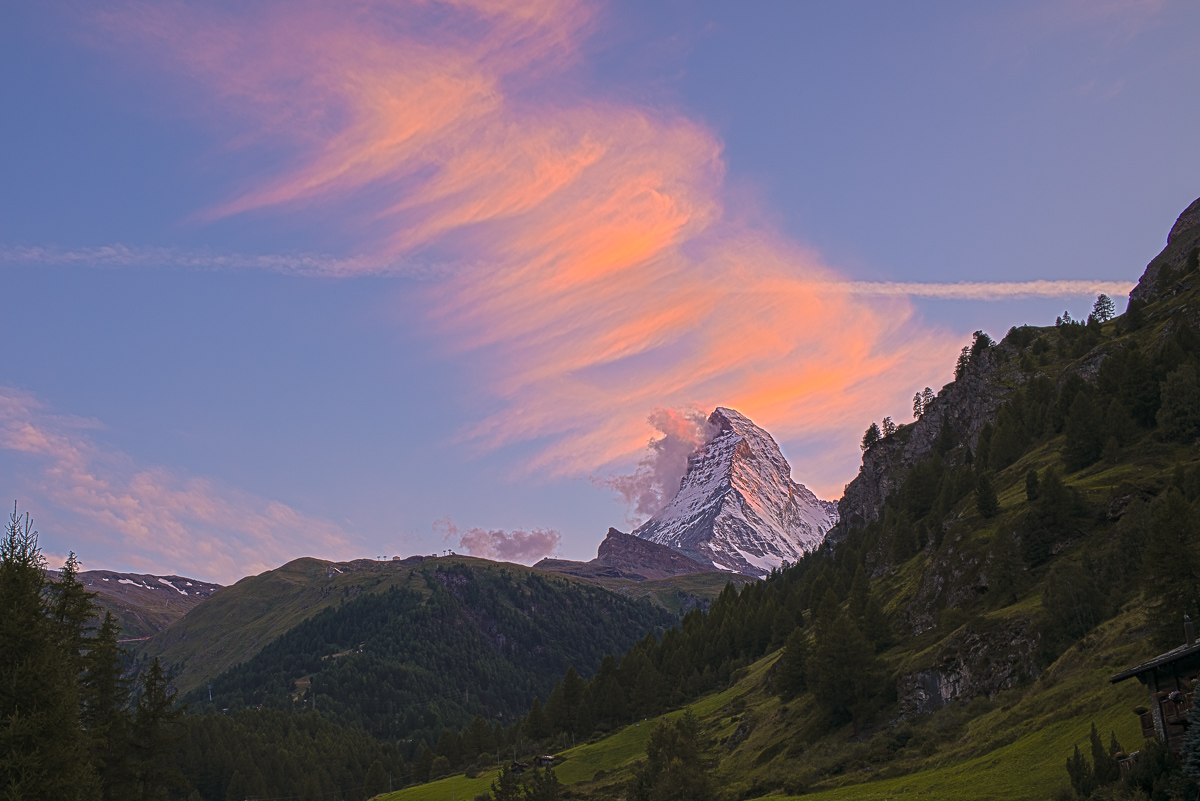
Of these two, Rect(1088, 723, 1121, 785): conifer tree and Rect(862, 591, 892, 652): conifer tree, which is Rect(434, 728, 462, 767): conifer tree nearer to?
Rect(862, 591, 892, 652): conifer tree

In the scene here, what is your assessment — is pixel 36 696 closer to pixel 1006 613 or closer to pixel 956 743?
pixel 956 743

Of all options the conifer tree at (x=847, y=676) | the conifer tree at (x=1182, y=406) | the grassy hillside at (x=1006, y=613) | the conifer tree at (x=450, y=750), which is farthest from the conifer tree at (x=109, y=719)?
the conifer tree at (x=450, y=750)

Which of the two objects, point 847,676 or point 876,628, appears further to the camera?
point 876,628

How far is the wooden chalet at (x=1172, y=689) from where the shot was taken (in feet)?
106

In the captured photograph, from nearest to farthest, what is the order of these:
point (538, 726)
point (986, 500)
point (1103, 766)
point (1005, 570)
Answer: point (1103, 766) < point (1005, 570) < point (986, 500) < point (538, 726)

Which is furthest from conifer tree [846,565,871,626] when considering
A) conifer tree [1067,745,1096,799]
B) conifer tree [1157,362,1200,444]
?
conifer tree [1067,745,1096,799]

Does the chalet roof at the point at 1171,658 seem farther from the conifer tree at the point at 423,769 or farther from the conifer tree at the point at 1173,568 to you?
the conifer tree at the point at 423,769

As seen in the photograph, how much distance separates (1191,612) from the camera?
150 ft

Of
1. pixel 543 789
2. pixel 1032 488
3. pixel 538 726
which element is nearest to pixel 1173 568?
pixel 1032 488

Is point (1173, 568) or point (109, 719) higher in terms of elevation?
point (1173, 568)

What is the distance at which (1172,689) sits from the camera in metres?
33.7

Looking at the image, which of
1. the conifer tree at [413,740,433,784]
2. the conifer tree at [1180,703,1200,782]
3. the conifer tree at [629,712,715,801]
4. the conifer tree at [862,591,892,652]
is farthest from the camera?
the conifer tree at [413,740,433,784]

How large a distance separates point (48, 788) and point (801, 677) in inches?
3417

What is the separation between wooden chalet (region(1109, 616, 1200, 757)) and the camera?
1277 inches
